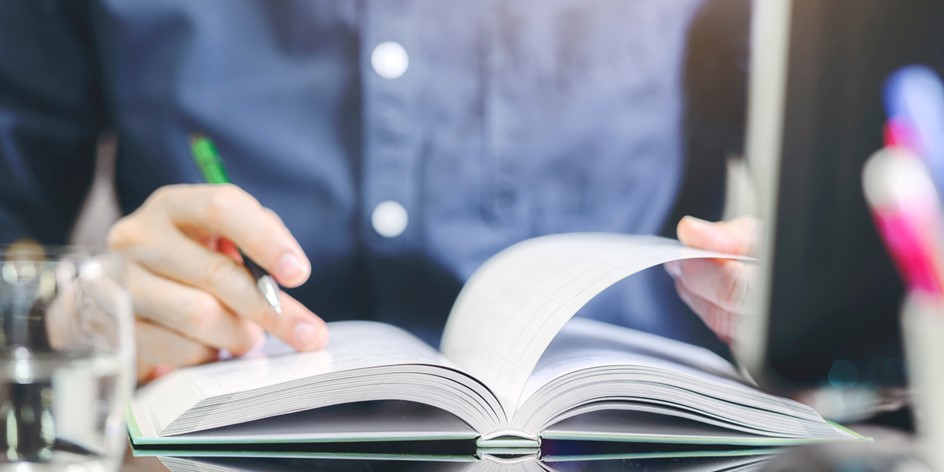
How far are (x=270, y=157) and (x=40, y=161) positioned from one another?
26cm

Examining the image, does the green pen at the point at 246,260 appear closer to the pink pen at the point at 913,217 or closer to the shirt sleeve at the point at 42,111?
the shirt sleeve at the point at 42,111

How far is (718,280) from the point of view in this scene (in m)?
0.51

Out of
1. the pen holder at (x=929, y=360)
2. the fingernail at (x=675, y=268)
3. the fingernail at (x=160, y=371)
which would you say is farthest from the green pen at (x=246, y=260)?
the pen holder at (x=929, y=360)

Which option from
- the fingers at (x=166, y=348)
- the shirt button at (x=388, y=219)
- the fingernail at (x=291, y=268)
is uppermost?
the shirt button at (x=388, y=219)

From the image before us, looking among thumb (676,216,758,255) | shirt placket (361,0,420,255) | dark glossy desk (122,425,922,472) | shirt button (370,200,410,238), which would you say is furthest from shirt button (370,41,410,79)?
dark glossy desk (122,425,922,472)

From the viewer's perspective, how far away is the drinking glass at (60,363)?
36 cm

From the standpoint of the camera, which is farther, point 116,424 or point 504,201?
point 504,201

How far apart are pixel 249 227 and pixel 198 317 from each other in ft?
0.26

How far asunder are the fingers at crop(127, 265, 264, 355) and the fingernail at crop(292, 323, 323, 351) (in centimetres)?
7

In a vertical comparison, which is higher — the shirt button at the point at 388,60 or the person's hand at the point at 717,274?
the shirt button at the point at 388,60

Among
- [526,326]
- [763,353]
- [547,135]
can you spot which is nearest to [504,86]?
[547,135]

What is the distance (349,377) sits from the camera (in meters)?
0.43

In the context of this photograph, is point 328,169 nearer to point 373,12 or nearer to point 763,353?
point 373,12

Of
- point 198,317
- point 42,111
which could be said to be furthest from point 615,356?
point 42,111
